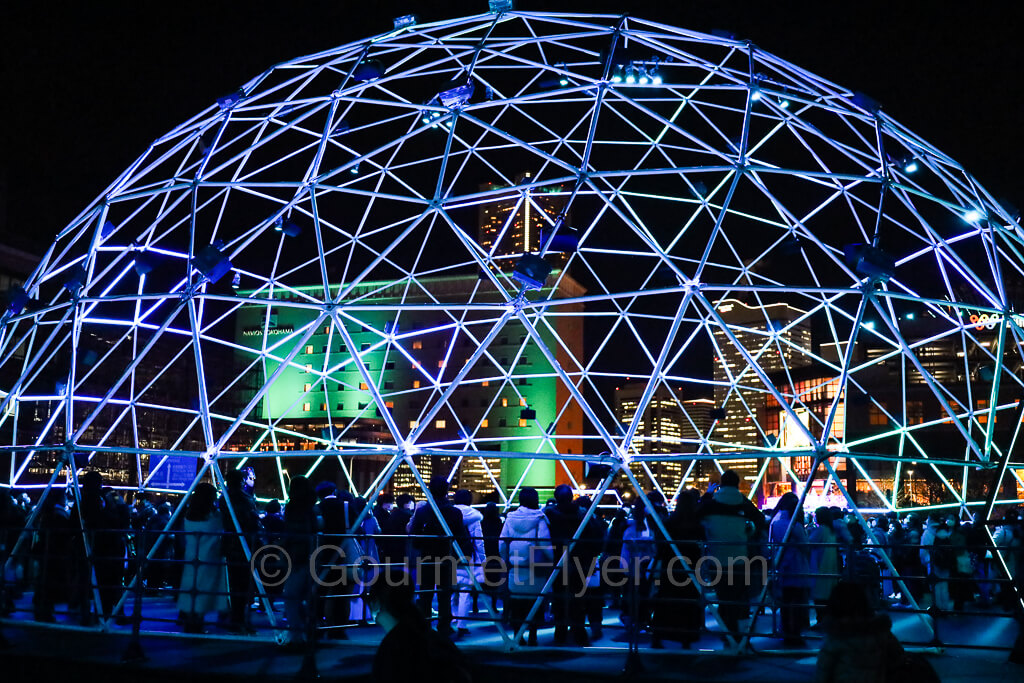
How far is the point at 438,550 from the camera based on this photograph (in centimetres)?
1149

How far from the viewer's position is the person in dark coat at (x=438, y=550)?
11.2 metres

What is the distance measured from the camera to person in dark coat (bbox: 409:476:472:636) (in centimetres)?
1119

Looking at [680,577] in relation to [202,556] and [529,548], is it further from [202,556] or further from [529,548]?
[202,556]

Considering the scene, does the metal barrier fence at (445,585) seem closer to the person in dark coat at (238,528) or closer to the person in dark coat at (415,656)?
the person in dark coat at (238,528)

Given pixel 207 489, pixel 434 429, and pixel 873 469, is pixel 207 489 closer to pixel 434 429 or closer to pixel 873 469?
pixel 873 469

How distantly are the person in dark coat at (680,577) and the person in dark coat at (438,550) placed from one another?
2.63 m

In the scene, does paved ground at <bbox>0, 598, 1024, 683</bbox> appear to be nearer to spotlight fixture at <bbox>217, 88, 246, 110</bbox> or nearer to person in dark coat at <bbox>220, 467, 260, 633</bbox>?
person in dark coat at <bbox>220, 467, 260, 633</bbox>

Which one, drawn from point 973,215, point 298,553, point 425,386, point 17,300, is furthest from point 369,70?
point 425,386

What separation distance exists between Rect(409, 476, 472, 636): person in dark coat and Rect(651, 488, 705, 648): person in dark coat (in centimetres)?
263

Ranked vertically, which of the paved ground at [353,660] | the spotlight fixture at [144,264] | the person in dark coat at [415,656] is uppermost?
the spotlight fixture at [144,264]

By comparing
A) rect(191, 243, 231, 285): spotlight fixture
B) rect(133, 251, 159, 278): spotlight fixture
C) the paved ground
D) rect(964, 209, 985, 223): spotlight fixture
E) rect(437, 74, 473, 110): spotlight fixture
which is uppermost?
rect(437, 74, 473, 110): spotlight fixture

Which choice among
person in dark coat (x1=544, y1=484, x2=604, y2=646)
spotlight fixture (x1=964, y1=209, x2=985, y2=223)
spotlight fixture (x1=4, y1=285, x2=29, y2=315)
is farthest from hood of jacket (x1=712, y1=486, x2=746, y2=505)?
spotlight fixture (x1=4, y1=285, x2=29, y2=315)

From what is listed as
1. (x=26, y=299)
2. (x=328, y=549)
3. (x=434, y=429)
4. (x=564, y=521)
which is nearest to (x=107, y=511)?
(x=328, y=549)

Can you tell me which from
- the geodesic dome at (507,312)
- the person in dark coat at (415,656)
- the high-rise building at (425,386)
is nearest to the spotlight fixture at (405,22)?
the geodesic dome at (507,312)
